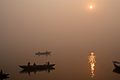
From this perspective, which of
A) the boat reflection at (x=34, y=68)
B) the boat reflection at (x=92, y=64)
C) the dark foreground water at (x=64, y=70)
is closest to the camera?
the dark foreground water at (x=64, y=70)

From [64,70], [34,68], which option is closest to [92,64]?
[64,70]

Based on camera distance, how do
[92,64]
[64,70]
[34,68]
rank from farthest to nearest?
[92,64], [34,68], [64,70]

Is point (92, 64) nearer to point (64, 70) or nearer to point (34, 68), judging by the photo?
point (64, 70)

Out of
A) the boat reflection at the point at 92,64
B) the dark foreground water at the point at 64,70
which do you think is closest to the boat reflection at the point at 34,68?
the dark foreground water at the point at 64,70

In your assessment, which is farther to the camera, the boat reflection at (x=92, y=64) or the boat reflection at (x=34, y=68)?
the boat reflection at (x=34, y=68)

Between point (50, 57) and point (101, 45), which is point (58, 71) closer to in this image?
point (50, 57)

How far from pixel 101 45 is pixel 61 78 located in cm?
749

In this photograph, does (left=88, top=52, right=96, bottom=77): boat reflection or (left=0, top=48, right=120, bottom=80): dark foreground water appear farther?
(left=88, top=52, right=96, bottom=77): boat reflection

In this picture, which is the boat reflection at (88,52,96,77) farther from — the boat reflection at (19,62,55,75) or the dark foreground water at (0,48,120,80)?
the boat reflection at (19,62,55,75)

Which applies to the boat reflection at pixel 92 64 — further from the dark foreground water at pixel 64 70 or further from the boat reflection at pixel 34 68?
the boat reflection at pixel 34 68

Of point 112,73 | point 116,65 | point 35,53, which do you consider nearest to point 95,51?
point 35,53

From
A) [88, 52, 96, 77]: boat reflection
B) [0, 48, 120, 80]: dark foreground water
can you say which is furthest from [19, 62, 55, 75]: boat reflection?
[88, 52, 96, 77]: boat reflection

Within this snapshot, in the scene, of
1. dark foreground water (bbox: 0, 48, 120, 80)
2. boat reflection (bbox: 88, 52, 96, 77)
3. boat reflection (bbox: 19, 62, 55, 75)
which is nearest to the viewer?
dark foreground water (bbox: 0, 48, 120, 80)

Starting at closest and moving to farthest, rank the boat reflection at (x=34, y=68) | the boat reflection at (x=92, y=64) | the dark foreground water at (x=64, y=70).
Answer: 1. the dark foreground water at (x=64, y=70)
2. the boat reflection at (x=92, y=64)
3. the boat reflection at (x=34, y=68)
